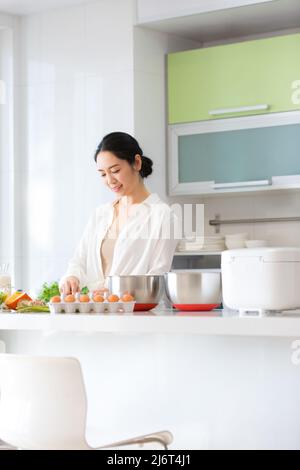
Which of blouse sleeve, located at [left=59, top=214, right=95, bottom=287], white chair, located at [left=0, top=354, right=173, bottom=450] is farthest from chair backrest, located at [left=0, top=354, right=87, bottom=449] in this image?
blouse sleeve, located at [left=59, top=214, right=95, bottom=287]

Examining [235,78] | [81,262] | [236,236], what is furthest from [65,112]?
[81,262]

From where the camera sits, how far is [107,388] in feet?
10.3

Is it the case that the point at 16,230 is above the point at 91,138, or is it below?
below

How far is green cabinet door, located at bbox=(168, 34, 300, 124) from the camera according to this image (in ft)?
15.1

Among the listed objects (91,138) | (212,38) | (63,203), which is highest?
(212,38)

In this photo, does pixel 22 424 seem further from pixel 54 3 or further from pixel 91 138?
pixel 54 3

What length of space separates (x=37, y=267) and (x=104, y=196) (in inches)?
24.4

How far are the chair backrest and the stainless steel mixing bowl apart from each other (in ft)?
1.71

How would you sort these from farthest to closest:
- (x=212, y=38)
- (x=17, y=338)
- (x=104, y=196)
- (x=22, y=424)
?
(x=212, y=38)
(x=104, y=196)
(x=17, y=338)
(x=22, y=424)

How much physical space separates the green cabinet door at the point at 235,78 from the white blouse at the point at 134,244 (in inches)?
44.8

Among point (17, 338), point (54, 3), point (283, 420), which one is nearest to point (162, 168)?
point (54, 3)

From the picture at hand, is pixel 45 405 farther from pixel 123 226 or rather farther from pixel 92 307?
pixel 123 226

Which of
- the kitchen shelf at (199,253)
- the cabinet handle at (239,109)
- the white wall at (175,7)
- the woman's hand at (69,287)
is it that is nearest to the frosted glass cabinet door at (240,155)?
the cabinet handle at (239,109)

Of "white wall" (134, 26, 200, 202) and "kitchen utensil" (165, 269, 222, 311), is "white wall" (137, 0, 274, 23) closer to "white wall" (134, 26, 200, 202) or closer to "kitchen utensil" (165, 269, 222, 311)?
"white wall" (134, 26, 200, 202)
